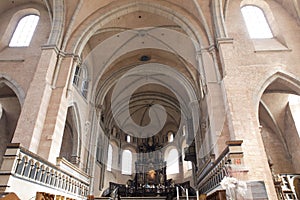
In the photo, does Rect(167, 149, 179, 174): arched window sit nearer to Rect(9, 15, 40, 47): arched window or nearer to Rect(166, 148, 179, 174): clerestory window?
Rect(166, 148, 179, 174): clerestory window

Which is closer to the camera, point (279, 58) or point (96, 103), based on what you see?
point (279, 58)

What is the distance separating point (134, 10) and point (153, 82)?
7.66m

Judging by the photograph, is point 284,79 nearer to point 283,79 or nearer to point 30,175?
point 283,79

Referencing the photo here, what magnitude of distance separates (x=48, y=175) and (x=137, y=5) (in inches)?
360

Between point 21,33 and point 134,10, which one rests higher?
point 134,10

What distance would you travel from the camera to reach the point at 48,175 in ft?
23.3

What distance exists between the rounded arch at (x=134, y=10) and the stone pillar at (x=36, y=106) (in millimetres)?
1547

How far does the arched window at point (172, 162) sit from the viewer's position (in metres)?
21.7

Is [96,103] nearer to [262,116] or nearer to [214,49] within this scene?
[214,49]

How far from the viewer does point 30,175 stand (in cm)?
619

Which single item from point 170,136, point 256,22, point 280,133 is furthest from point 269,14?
point 170,136

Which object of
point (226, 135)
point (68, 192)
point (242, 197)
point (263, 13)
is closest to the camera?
point (242, 197)

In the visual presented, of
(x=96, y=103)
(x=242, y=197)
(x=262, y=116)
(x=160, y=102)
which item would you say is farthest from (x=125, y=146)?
(x=242, y=197)

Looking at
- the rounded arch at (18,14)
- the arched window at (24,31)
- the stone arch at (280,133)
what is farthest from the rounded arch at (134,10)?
the stone arch at (280,133)
